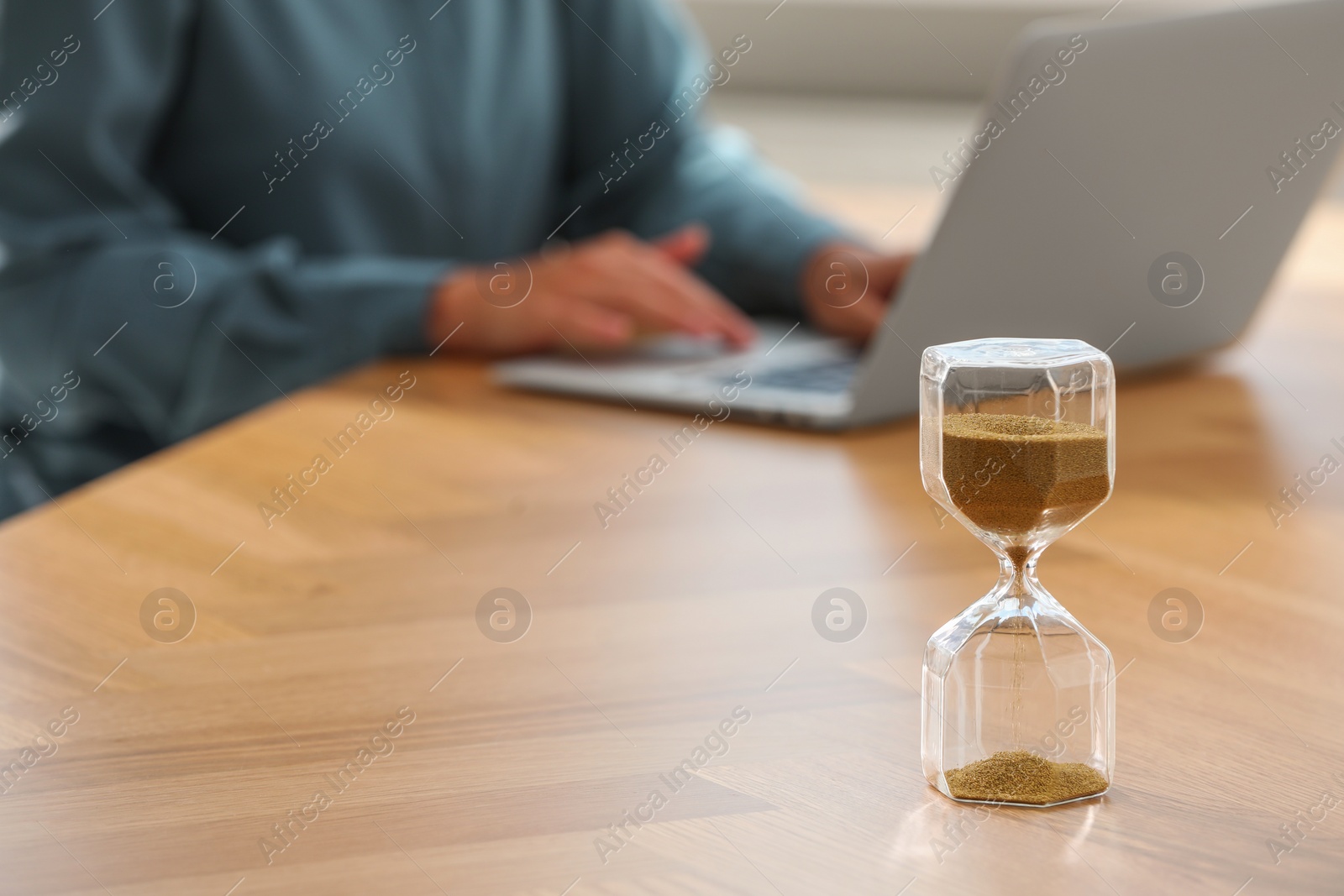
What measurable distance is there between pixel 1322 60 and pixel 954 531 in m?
0.47

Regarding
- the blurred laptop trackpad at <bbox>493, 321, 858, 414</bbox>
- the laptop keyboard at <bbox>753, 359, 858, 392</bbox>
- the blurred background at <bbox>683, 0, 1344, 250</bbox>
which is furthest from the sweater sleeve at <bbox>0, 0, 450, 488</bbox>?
the blurred background at <bbox>683, 0, 1344, 250</bbox>

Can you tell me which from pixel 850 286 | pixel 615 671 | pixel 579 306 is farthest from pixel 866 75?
pixel 615 671

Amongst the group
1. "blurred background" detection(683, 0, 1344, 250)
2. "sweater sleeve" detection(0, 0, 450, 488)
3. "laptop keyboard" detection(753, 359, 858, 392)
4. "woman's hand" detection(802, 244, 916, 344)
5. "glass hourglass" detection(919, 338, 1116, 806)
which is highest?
"blurred background" detection(683, 0, 1344, 250)

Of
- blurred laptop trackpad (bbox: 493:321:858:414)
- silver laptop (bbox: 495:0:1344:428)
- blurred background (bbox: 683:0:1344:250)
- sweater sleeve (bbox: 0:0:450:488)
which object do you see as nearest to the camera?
silver laptop (bbox: 495:0:1344:428)

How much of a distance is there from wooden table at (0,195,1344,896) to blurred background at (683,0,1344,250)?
6.10ft

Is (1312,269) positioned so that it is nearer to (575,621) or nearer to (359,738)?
(575,621)

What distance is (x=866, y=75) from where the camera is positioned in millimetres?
2852

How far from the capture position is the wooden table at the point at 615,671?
455 mm

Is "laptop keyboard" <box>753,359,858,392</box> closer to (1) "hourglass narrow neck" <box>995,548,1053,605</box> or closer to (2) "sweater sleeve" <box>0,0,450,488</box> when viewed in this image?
(2) "sweater sleeve" <box>0,0,450,488</box>

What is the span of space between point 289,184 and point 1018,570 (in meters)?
1.18

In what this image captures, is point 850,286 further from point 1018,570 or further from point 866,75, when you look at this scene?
point 866,75

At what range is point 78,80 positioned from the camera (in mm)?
1253

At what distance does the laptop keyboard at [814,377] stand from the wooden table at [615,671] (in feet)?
0.27

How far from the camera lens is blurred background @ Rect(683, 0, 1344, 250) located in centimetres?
271
